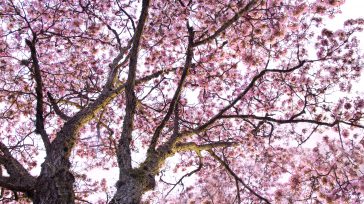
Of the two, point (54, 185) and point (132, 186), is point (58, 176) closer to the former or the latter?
point (54, 185)

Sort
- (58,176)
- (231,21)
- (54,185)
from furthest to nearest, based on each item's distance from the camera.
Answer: (231,21) → (58,176) → (54,185)

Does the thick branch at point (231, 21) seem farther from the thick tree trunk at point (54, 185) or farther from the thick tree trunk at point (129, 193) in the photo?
the thick tree trunk at point (54, 185)

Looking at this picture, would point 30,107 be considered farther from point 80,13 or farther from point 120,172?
point 120,172

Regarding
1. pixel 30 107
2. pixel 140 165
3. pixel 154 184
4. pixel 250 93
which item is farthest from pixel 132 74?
pixel 30 107

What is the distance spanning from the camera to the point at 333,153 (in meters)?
8.13

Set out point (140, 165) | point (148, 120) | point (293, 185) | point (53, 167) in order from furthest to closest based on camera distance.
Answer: point (148, 120) → point (293, 185) → point (140, 165) → point (53, 167)

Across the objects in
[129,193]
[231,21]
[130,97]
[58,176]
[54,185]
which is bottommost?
[129,193]

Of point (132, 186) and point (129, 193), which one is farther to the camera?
point (132, 186)

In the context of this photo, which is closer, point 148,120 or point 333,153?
point 333,153

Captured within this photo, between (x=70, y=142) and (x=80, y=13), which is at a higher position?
(x=80, y=13)

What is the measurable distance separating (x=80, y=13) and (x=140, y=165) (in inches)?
168

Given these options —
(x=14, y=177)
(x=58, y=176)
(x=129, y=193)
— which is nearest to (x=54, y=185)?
(x=58, y=176)

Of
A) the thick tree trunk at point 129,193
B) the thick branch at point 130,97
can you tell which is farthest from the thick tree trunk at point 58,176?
the thick branch at point 130,97

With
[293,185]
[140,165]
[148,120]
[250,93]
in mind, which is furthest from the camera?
[148,120]
